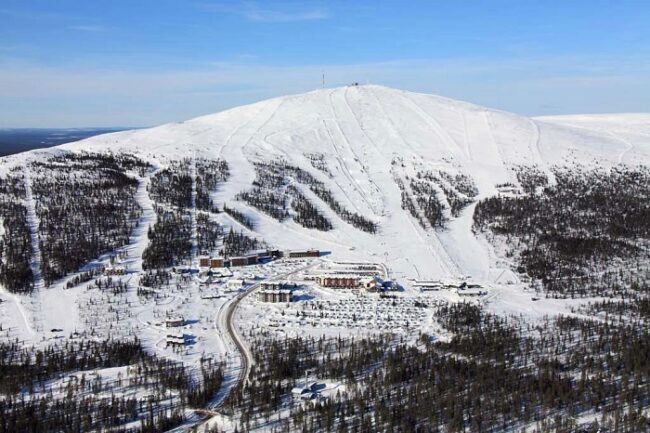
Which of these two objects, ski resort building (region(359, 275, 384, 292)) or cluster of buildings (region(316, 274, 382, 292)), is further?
cluster of buildings (region(316, 274, 382, 292))

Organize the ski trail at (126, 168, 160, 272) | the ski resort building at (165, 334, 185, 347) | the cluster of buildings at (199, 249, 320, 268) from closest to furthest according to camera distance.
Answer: the ski resort building at (165, 334, 185, 347) → the ski trail at (126, 168, 160, 272) → the cluster of buildings at (199, 249, 320, 268)

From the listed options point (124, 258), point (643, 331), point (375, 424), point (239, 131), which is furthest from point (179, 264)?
point (239, 131)

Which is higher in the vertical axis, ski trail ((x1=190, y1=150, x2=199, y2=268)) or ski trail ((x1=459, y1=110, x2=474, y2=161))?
ski trail ((x1=459, y1=110, x2=474, y2=161))

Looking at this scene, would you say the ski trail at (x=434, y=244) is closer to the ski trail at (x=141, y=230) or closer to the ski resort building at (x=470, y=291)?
the ski resort building at (x=470, y=291)

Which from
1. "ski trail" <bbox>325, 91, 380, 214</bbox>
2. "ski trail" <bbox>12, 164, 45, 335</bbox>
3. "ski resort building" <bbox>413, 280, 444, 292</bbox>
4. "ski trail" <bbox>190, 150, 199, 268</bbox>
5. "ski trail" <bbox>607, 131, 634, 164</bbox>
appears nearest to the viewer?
"ski trail" <bbox>12, 164, 45, 335</bbox>

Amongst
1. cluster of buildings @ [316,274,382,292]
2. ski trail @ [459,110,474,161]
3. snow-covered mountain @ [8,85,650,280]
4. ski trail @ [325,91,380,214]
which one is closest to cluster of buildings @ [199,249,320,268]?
snow-covered mountain @ [8,85,650,280]

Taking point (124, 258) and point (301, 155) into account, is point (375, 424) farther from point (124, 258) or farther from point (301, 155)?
point (301, 155)

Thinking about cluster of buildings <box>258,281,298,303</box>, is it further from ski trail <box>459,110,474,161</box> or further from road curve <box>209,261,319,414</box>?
ski trail <box>459,110,474,161</box>

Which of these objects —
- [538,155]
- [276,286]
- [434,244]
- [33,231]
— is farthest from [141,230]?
[538,155]

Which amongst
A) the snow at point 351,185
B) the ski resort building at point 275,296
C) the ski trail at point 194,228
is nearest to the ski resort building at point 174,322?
the snow at point 351,185
